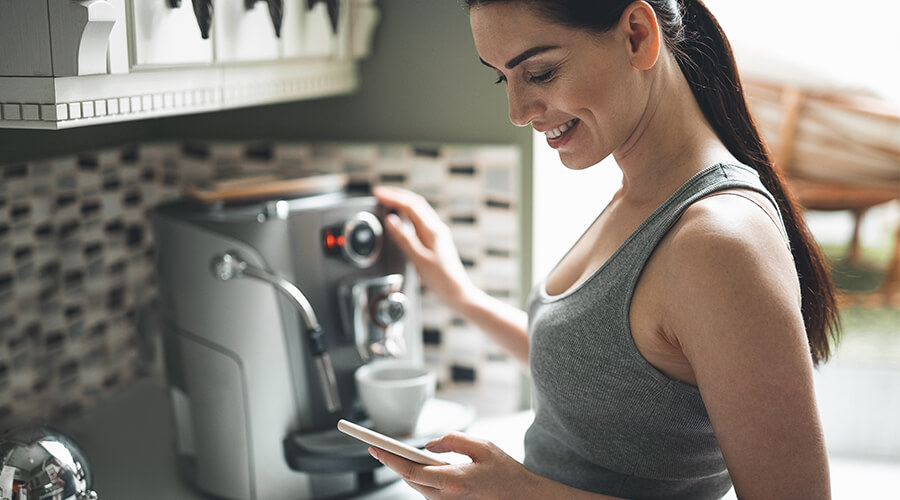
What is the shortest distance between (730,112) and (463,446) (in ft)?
1.42

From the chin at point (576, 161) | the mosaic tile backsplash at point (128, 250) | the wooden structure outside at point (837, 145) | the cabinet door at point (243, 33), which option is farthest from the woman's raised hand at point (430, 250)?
the wooden structure outside at point (837, 145)

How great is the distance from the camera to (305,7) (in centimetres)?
123

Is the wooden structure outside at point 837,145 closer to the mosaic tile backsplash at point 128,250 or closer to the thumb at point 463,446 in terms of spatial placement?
the mosaic tile backsplash at point 128,250

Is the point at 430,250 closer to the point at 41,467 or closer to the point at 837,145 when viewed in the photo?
the point at 41,467

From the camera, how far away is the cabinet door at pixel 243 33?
3.42 ft

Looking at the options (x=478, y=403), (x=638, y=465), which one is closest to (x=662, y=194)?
(x=638, y=465)

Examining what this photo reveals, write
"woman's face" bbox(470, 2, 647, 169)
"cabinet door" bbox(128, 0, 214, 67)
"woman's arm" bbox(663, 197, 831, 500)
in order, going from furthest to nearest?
1. "cabinet door" bbox(128, 0, 214, 67)
2. "woman's face" bbox(470, 2, 647, 169)
3. "woman's arm" bbox(663, 197, 831, 500)

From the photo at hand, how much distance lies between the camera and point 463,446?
828 mm

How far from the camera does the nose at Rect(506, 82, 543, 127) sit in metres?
0.82

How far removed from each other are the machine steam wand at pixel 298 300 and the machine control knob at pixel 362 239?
92 mm

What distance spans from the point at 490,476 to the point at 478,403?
66cm

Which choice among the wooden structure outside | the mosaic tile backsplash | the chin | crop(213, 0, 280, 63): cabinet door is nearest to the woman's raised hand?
the mosaic tile backsplash

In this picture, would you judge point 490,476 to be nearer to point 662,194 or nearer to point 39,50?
point 662,194

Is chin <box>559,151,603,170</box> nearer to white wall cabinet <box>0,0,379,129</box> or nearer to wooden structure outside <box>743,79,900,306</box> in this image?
white wall cabinet <box>0,0,379,129</box>
